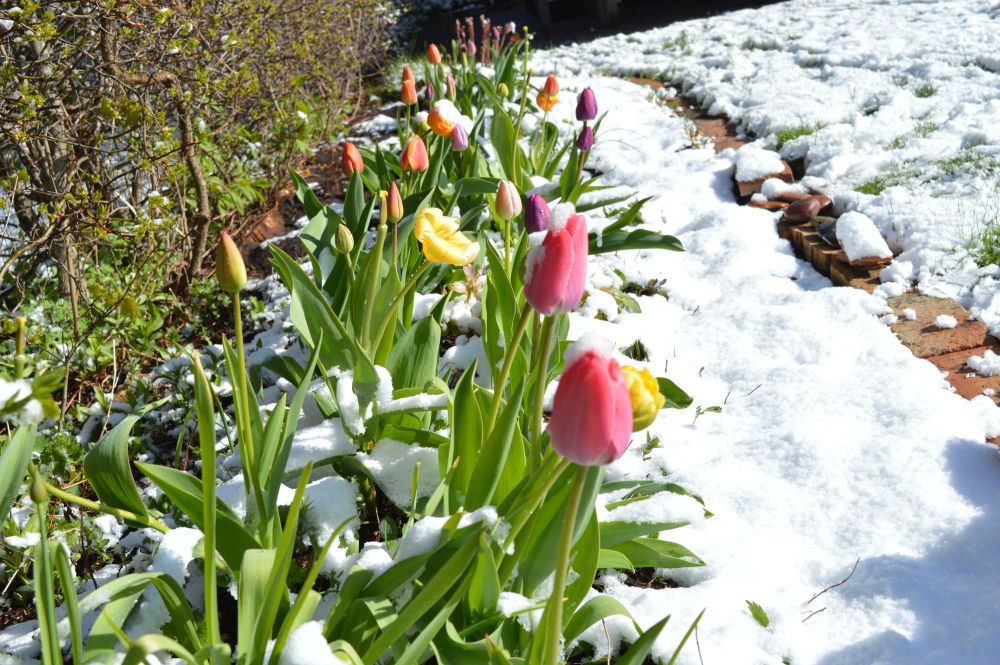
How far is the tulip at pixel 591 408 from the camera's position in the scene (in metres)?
0.80

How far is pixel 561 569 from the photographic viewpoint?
0.93m

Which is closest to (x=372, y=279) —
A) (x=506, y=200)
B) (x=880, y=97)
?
(x=506, y=200)

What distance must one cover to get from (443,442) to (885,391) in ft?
4.18

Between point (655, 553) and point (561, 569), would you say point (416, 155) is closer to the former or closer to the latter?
point (655, 553)

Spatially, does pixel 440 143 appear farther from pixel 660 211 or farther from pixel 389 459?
pixel 389 459

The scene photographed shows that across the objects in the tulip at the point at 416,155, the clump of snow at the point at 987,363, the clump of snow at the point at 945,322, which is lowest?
the clump of snow at the point at 987,363

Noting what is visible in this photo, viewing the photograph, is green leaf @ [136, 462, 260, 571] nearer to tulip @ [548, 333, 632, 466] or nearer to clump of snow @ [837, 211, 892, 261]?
tulip @ [548, 333, 632, 466]

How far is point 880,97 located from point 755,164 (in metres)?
1.19

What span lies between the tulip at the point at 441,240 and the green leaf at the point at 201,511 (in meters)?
0.60

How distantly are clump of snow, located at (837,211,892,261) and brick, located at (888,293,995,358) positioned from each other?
0.23 meters

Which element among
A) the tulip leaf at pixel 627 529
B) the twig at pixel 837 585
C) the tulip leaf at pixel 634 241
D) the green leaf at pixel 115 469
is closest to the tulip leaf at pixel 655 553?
the tulip leaf at pixel 627 529

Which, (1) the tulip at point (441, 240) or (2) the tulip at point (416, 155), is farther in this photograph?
(2) the tulip at point (416, 155)

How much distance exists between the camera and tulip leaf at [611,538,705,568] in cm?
153

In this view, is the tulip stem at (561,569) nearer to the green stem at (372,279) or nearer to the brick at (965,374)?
the green stem at (372,279)
